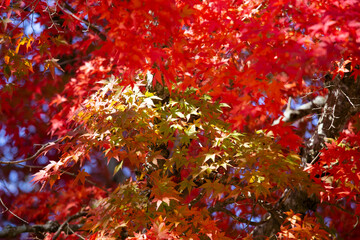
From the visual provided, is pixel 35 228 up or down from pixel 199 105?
down

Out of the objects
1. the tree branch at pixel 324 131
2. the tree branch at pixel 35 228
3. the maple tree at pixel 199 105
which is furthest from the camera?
the tree branch at pixel 35 228

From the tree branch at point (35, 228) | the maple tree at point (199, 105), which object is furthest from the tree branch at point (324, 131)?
the tree branch at point (35, 228)

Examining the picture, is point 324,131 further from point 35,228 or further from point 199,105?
point 35,228

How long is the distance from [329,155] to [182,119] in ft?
4.63

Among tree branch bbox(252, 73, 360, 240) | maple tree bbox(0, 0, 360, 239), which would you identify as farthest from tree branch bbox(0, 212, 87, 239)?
tree branch bbox(252, 73, 360, 240)

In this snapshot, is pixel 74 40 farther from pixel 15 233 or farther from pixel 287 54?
pixel 287 54

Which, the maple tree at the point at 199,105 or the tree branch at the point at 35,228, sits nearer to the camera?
the maple tree at the point at 199,105

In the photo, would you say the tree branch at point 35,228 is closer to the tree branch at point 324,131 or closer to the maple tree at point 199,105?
the maple tree at point 199,105

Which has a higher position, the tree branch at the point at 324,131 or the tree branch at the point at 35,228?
the tree branch at the point at 35,228

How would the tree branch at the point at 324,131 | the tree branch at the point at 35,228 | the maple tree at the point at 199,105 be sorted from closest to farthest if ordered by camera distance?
the maple tree at the point at 199,105 < the tree branch at the point at 324,131 < the tree branch at the point at 35,228

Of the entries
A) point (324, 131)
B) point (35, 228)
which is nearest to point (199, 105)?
point (324, 131)

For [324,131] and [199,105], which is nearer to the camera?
[199,105]

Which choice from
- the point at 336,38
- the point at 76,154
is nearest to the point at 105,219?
the point at 76,154

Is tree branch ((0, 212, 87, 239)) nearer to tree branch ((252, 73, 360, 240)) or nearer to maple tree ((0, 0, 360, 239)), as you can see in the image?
maple tree ((0, 0, 360, 239))
